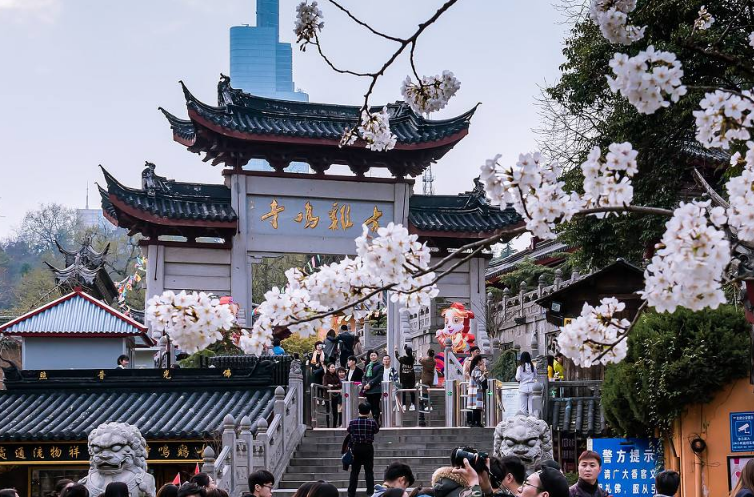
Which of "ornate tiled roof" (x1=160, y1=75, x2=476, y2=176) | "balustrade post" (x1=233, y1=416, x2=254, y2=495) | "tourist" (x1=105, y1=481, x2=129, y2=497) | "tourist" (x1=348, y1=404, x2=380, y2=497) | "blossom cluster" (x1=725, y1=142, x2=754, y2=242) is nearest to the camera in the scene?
"blossom cluster" (x1=725, y1=142, x2=754, y2=242)

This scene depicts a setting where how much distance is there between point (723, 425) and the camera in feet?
44.6

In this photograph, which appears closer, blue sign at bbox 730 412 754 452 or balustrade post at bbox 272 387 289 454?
blue sign at bbox 730 412 754 452

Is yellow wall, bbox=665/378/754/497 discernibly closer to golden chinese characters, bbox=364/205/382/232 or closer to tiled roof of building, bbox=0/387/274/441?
tiled roof of building, bbox=0/387/274/441

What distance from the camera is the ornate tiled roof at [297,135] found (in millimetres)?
28484

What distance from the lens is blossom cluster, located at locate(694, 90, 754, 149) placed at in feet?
18.0

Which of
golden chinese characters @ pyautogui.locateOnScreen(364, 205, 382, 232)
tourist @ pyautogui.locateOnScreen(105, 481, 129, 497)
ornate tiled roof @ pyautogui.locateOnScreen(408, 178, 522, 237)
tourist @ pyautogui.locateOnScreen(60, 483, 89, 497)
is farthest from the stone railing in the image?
ornate tiled roof @ pyautogui.locateOnScreen(408, 178, 522, 237)

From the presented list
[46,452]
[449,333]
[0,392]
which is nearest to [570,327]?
[46,452]

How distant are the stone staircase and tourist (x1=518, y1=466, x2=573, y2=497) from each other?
440 inches

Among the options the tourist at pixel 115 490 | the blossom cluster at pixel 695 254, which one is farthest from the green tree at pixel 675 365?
the blossom cluster at pixel 695 254

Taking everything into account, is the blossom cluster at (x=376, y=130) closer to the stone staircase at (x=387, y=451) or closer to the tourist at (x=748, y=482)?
the tourist at (x=748, y=482)

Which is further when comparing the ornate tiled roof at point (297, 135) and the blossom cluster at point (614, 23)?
the ornate tiled roof at point (297, 135)

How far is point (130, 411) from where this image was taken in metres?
21.6

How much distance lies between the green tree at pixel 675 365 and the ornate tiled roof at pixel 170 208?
15028mm

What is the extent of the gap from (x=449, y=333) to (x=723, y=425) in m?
14.7
